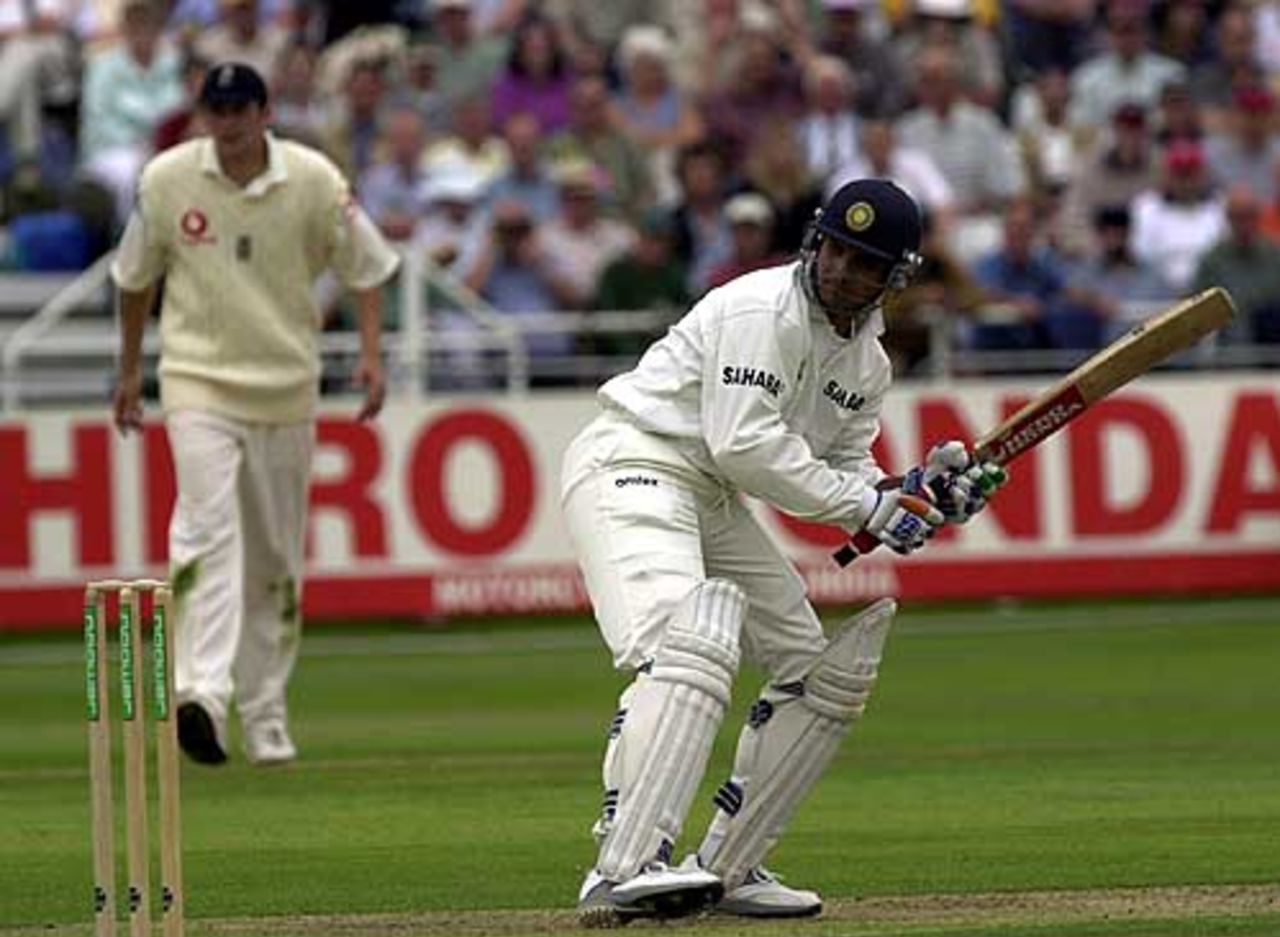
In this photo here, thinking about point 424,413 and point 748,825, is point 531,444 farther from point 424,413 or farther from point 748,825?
point 748,825

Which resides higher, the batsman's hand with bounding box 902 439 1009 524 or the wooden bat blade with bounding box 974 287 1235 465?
the wooden bat blade with bounding box 974 287 1235 465

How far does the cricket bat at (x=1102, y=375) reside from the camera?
8.41 meters

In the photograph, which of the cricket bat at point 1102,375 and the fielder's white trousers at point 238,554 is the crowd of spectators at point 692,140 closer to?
the fielder's white trousers at point 238,554

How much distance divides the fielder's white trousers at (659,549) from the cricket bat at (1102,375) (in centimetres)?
21

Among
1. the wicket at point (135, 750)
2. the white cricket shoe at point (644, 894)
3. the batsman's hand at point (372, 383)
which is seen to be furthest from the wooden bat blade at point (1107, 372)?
the batsman's hand at point (372, 383)

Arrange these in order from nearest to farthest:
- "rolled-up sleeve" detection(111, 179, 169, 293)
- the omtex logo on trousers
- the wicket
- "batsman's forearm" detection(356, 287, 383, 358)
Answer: the wicket < the omtex logo on trousers < "rolled-up sleeve" detection(111, 179, 169, 293) < "batsman's forearm" detection(356, 287, 383, 358)

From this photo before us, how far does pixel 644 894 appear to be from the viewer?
7781 mm

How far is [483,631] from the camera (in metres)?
18.6

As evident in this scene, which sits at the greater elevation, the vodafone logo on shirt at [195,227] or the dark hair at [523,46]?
the dark hair at [523,46]

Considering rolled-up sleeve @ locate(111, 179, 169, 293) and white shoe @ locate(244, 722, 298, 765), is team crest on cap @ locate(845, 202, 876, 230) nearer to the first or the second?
rolled-up sleeve @ locate(111, 179, 169, 293)

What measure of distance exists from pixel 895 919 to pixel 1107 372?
1415mm

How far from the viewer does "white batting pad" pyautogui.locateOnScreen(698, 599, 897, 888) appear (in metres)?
8.30

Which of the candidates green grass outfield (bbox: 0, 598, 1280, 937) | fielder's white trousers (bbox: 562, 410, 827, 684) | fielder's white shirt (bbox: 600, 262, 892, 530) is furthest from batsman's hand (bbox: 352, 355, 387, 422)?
fielder's white shirt (bbox: 600, 262, 892, 530)

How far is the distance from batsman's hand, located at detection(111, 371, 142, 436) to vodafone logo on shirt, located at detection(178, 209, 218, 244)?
1.61 ft
